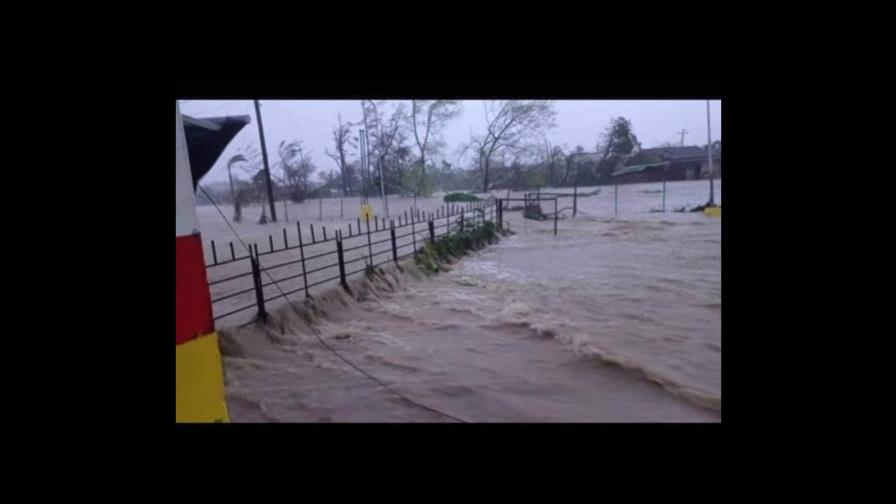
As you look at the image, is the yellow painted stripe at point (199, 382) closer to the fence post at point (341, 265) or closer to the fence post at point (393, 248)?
the fence post at point (341, 265)

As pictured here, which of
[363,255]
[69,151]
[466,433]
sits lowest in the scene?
[466,433]

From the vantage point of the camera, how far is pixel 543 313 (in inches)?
155

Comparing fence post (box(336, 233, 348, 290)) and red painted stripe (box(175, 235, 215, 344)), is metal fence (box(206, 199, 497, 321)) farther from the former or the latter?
red painted stripe (box(175, 235, 215, 344))

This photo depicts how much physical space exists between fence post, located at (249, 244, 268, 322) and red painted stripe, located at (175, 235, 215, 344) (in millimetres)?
1754

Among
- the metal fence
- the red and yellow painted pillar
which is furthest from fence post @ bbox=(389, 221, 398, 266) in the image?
the red and yellow painted pillar

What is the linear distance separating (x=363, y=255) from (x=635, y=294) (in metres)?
2.90

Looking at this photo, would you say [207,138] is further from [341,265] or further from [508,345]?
[508,345]

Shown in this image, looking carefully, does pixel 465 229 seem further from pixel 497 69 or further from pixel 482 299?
pixel 497 69

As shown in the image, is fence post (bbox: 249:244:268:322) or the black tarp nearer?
the black tarp

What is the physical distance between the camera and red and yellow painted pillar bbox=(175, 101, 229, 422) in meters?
1.42

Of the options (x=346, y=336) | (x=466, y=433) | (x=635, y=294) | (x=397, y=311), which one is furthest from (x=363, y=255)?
(x=466, y=433)

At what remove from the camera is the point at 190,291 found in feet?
4.80

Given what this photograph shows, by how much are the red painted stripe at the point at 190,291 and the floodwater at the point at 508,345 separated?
3.93ft

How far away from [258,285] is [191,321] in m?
1.85
